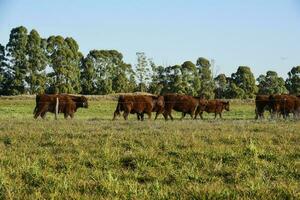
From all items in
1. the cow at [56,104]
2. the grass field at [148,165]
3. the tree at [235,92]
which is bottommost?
the grass field at [148,165]

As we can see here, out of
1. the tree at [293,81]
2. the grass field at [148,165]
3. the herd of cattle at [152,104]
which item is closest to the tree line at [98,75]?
the tree at [293,81]

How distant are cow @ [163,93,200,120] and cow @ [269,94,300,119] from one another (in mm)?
5012

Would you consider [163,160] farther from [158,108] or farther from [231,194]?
[158,108]

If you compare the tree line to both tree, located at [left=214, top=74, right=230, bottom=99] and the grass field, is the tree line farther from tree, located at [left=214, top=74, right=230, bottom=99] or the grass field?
the grass field

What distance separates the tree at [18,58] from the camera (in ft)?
227

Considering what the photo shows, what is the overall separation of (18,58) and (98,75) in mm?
17261

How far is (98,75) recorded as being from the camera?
277ft

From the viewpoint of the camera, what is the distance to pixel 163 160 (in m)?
10.0

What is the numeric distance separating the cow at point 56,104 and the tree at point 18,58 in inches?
1446

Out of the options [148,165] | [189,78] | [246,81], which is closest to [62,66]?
[189,78]

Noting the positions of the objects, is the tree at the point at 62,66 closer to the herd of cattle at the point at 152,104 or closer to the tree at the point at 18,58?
the tree at the point at 18,58

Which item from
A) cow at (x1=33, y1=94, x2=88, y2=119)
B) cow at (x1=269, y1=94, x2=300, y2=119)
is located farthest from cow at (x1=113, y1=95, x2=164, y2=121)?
cow at (x1=269, y1=94, x2=300, y2=119)

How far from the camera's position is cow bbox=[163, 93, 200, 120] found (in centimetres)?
3191

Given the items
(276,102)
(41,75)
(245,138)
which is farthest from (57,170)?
(41,75)
